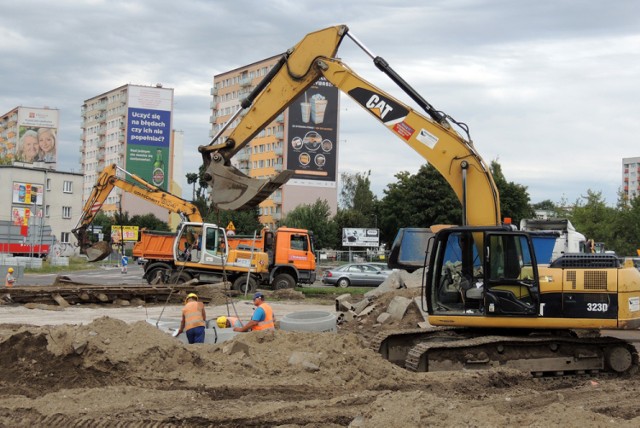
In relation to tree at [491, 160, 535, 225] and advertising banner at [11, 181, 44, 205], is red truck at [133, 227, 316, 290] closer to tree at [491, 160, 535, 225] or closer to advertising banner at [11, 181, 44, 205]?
tree at [491, 160, 535, 225]

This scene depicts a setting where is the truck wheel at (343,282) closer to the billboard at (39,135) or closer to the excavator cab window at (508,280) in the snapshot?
the excavator cab window at (508,280)

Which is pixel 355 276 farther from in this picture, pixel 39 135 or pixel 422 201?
pixel 39 135

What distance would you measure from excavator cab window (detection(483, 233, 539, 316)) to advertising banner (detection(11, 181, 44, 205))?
78554 millimetres

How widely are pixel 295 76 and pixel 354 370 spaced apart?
7.16 m

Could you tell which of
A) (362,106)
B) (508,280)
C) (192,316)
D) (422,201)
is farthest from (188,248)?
(422,201)

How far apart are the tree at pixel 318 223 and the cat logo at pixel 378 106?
6124 centimetres

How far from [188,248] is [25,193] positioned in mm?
61595

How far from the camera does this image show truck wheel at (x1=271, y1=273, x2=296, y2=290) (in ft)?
103

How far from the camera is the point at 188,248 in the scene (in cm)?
2966

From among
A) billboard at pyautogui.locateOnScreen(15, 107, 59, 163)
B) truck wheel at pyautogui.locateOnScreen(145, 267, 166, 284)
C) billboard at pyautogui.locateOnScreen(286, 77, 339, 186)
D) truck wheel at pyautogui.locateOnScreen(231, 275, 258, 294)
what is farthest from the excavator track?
billboard at pyautogui.locateOnScreen(15, 107, 59, 163)

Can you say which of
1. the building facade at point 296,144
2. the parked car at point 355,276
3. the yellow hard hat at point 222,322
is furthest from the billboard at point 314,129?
the yellow hard hat at point 222,322

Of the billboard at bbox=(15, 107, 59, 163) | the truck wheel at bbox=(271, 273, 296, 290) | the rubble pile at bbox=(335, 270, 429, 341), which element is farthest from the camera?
the billboard at bbox=(15, 107, 59, 163)

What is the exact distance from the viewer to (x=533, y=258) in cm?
1126

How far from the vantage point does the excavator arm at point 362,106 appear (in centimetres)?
1296
